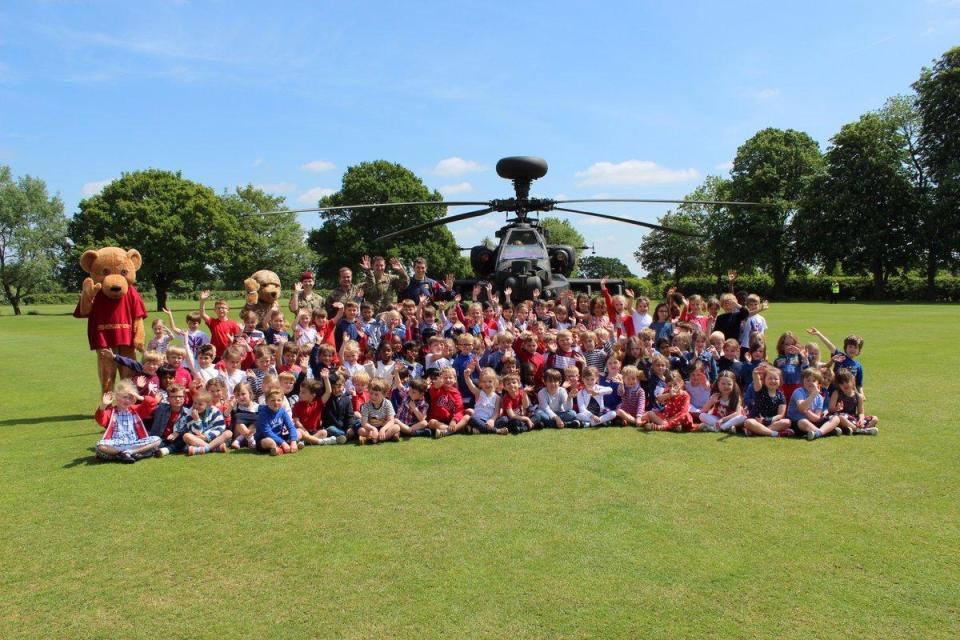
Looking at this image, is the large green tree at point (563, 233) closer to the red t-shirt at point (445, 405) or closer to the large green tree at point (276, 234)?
the large green tree at point (276, 234)

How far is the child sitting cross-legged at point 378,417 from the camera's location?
7.83m

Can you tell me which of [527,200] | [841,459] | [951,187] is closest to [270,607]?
[841,459]

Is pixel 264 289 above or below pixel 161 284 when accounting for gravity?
below

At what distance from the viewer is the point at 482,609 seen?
374 cm

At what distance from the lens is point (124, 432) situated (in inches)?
280

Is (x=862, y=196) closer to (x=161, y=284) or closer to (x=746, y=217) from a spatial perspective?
(x=746, y=217)

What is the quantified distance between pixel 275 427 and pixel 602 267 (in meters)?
96.5

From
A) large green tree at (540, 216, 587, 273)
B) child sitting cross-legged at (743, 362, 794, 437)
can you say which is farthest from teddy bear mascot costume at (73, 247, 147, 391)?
large green tree at (540, 216, 587, 273)

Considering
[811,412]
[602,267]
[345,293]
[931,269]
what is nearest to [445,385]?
[345,293]

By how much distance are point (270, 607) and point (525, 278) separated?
1143 centimetres

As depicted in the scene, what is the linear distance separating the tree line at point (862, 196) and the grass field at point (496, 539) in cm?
3835

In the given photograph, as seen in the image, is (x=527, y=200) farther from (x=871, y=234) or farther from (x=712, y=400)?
(x=871, y=234)

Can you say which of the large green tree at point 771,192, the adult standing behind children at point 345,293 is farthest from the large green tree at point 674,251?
the adult standing behind children at point 345,293

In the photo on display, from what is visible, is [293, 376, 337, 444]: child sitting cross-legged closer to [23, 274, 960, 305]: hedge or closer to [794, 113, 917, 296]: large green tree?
[23, 274, 960, 305]: hedge
